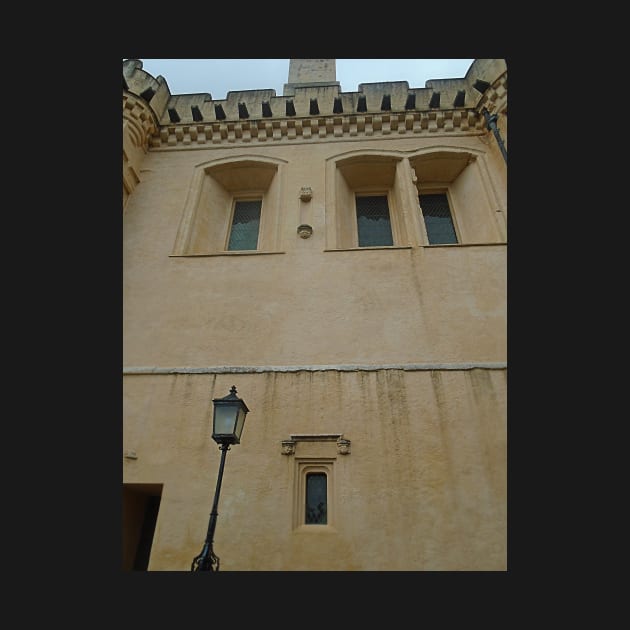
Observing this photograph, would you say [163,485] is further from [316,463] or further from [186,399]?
[316,463]

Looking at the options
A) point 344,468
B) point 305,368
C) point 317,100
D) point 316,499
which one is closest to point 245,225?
point 317,100

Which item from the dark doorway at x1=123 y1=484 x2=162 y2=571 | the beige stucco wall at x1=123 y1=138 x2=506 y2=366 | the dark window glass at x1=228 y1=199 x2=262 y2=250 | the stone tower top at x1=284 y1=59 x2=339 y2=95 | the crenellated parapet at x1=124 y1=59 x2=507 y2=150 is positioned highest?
the stone tower top at x1=284 y1=59 x2=339 y2=95

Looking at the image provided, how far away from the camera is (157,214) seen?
7.86 m

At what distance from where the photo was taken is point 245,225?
853 cm

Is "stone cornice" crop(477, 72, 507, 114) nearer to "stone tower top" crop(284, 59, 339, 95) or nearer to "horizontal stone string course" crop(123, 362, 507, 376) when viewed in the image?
"stone tower top" crop(284, 59, 339, 95)

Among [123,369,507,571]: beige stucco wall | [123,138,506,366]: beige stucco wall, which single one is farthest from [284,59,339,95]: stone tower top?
[123,369,507,571]: beige stucco wall

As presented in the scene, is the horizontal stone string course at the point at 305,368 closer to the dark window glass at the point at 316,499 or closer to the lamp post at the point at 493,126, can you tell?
the dark window glass at the point at 316,499

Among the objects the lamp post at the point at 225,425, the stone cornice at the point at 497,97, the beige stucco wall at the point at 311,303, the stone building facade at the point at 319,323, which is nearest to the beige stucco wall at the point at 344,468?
the stone building facade at the point at 319,323

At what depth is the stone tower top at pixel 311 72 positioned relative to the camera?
417 inches

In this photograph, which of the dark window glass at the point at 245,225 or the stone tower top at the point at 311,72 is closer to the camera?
the dark window glass at the point at 245,225

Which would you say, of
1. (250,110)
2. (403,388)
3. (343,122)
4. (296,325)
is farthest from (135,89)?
(403,388)

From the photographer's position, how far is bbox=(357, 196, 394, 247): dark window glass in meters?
7.97

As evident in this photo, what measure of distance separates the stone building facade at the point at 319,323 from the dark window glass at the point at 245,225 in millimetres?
44

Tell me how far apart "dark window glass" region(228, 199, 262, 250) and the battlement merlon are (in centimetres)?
167
